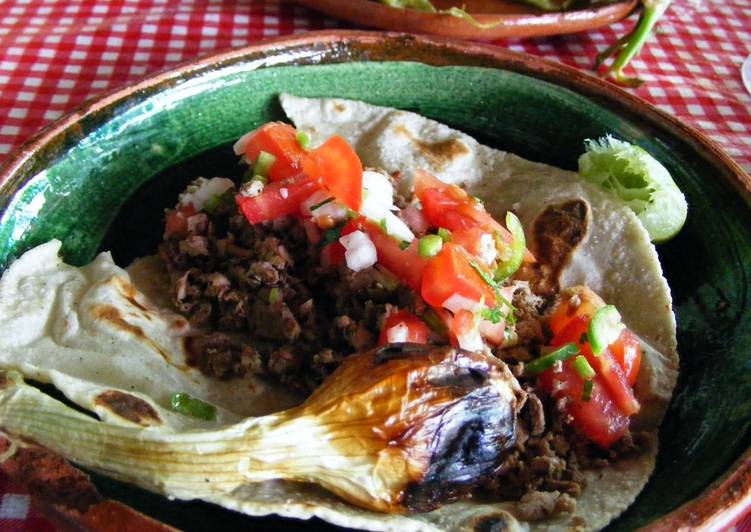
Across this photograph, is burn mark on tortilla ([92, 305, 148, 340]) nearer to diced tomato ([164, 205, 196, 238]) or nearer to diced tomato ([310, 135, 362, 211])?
diced tomato ([164, 205, 196, 238])

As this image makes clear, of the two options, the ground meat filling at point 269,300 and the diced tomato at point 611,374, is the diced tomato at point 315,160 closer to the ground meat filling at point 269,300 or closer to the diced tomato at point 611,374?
the ground meat filling at point 269,300

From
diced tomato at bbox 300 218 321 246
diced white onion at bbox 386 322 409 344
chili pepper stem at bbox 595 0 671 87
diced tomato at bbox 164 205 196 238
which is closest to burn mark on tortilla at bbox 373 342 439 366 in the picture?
diced white onion at bbox 386 322 409 344

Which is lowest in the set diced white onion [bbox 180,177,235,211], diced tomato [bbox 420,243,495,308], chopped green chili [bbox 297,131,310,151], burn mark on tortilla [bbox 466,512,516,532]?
burn mark on tortilla [bbox 466,512,516,532]

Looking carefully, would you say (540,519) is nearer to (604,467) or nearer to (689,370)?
(604,467)

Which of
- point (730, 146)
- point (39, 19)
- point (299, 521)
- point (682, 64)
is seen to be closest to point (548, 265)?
point (299, 521)

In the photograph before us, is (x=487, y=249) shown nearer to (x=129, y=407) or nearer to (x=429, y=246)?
(x=429, y=246)

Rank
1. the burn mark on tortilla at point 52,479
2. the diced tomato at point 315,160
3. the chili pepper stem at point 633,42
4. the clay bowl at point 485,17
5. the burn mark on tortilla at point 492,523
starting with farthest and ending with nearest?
the chili pepper stem at point 633,42 < the clay bowl at point 485,17 < the diced tomato at point 315,160 < the burn mark on tortilla at point 492,523 < the burn mark on tortilla at point 52,479

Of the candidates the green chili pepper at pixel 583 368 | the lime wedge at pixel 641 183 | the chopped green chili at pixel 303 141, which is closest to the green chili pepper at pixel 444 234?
the green chili pepper at pixel 583 368
